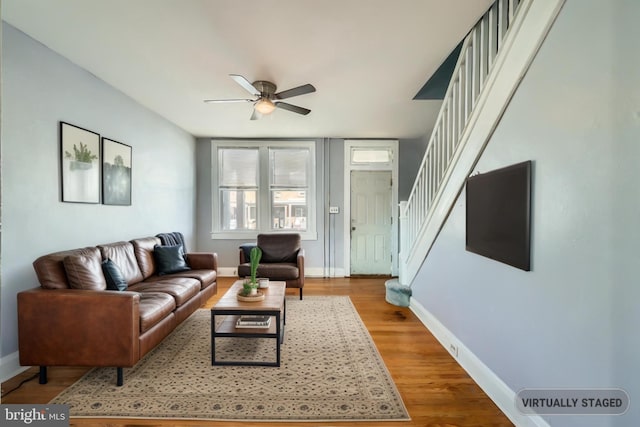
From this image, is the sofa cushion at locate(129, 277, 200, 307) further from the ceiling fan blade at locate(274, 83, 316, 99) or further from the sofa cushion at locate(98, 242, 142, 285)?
the ceiling fan blade at locate(274, 83, 316, 99)

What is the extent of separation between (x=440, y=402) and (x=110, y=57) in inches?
151

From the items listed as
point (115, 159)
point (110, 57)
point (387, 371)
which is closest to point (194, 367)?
point (387, 371)

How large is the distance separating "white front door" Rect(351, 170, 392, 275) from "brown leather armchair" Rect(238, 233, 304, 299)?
1.44 meters

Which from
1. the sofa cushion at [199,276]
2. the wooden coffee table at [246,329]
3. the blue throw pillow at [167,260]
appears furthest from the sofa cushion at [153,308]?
the blue throw pillow at [167,260]

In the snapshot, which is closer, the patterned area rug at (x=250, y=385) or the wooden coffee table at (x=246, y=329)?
the patterned area rug at (x=250, y=385)

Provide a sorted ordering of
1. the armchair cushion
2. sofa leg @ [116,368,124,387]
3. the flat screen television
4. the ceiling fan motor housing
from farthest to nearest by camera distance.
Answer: the armchair cushion
the ceiling fan motor housing
sofa leg @ [116,368,124,387]
the flat screen television

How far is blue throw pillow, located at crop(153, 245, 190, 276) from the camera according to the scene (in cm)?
342

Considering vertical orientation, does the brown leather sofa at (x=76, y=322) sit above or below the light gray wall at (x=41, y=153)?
below

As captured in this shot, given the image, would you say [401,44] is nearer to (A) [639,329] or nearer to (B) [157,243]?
(A) [639,329]

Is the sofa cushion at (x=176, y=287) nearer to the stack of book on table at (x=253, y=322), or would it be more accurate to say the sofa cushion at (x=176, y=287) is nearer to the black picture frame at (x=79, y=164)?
the stack of book on table at (x=253, y=322)

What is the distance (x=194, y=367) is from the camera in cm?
225

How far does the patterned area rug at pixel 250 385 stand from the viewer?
1776mm

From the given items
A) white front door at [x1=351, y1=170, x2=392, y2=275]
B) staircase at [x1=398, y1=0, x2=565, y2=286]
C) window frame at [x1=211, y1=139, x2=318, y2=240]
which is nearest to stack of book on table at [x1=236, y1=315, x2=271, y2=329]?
staircase at [x1=398, y1=0, x2=565, y2=286]

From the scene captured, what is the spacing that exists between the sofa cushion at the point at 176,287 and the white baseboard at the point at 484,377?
2.57m
